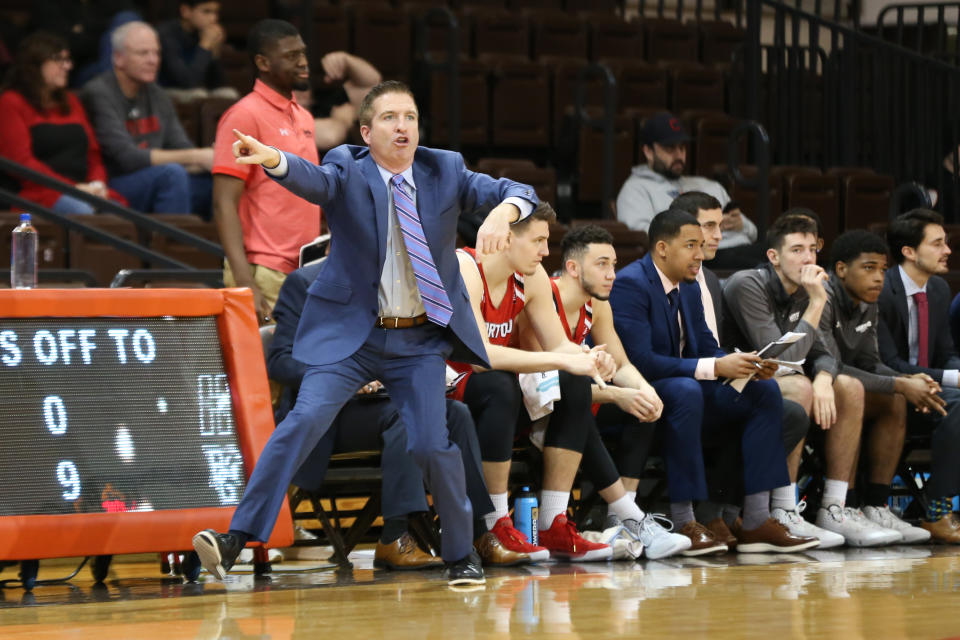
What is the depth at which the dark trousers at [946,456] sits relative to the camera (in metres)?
6.03

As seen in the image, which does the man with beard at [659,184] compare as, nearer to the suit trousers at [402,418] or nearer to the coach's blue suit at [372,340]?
the coach's blue suit at [372,340]

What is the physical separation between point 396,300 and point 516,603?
3.32 ft

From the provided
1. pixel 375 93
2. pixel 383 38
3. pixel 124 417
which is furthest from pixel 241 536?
pixel 383 38

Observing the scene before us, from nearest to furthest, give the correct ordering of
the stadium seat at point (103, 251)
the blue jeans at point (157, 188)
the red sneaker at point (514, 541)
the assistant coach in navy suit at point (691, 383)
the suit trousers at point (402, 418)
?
the suit trousers at point (402, 418), the red sneaker at point (514, 541), the assistant coach in navy suit at point (691, 383), the stadium seat at point (103, 251), the blue jeans at point (157, 188)

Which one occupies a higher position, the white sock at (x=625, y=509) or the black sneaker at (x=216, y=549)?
the black sneaker at (x=216, y=549)

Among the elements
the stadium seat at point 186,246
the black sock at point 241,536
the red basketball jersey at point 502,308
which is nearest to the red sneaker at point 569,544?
the red basketball jersey at point 502,308

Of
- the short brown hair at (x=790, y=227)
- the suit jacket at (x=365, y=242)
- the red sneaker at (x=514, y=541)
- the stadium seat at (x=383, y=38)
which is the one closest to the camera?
the suit jacket at (x=365, y=242)

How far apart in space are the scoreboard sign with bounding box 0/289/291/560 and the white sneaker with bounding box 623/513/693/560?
144cm

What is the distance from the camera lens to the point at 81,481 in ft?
14.0

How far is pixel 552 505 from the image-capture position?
5.16 meters

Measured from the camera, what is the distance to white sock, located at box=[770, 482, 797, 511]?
18.4 feet

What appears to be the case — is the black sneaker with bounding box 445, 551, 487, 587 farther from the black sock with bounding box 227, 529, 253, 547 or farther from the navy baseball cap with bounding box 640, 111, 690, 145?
the navy baseball cap with bounding box 640, 111, 690, 145

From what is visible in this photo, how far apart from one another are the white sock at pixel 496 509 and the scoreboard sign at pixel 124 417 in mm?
790

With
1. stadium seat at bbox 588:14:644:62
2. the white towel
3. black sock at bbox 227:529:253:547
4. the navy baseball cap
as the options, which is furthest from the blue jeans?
stadium seat at bbox 588:14:644:62
